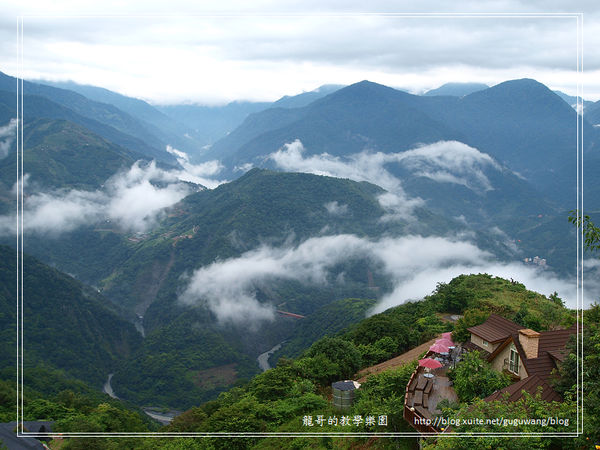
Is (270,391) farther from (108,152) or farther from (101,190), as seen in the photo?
(108,152)

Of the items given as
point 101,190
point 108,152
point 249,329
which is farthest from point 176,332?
point 108,152

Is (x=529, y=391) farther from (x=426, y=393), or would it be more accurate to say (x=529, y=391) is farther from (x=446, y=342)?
Result: (x=446, y=342)

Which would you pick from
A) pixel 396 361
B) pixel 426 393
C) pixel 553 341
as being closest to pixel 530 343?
pixel 553 341

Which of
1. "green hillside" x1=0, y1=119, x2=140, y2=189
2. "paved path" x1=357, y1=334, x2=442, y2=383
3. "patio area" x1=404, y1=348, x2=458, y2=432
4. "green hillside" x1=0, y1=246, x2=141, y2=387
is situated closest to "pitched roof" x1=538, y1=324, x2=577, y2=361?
"patio area" x1=404, y1=348, x2=458, y2=432

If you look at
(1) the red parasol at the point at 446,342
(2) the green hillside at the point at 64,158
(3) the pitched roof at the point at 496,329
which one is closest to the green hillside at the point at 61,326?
(1) the red parasol at the point at 446,342

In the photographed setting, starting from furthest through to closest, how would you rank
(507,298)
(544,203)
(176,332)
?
(544,203) → (176,332) → (507,298)
